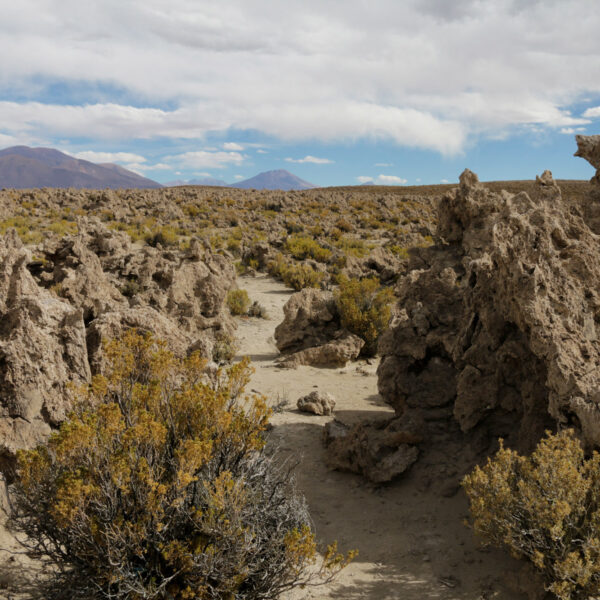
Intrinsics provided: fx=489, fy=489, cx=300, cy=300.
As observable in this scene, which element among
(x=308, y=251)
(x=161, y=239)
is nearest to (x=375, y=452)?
(x=308, y=251)

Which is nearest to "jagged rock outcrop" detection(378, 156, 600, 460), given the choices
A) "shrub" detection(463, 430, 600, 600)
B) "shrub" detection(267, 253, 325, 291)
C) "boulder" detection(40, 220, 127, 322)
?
"shrub" detection(463, 430, 600, 600)

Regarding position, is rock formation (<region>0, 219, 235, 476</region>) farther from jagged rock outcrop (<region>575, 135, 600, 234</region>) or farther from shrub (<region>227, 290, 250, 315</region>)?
jagged rock outcrop (<region>575, 135, 600, 234</region>)

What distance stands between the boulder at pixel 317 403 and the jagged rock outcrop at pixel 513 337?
3.78 feet

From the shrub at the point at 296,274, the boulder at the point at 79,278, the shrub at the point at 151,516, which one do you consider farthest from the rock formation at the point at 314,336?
the shrub at the point at 151,516

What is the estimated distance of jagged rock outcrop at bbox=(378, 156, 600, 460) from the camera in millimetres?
4188

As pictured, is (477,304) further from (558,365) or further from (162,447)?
(162,447)

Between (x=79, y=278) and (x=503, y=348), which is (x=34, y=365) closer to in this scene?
(x=79, y=278)

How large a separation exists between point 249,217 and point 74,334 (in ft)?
82.5

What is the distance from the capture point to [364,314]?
31.3 ft

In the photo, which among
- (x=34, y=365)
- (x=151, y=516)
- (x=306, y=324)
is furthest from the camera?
(x=306, y=324)

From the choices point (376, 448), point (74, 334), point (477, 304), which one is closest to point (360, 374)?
point (376, 448)

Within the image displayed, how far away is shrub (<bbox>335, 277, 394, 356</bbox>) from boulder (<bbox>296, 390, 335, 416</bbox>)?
253cm

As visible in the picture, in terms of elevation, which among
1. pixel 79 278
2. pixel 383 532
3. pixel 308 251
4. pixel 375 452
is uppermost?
pixel 308 251

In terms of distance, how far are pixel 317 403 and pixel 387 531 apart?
8.57ft
